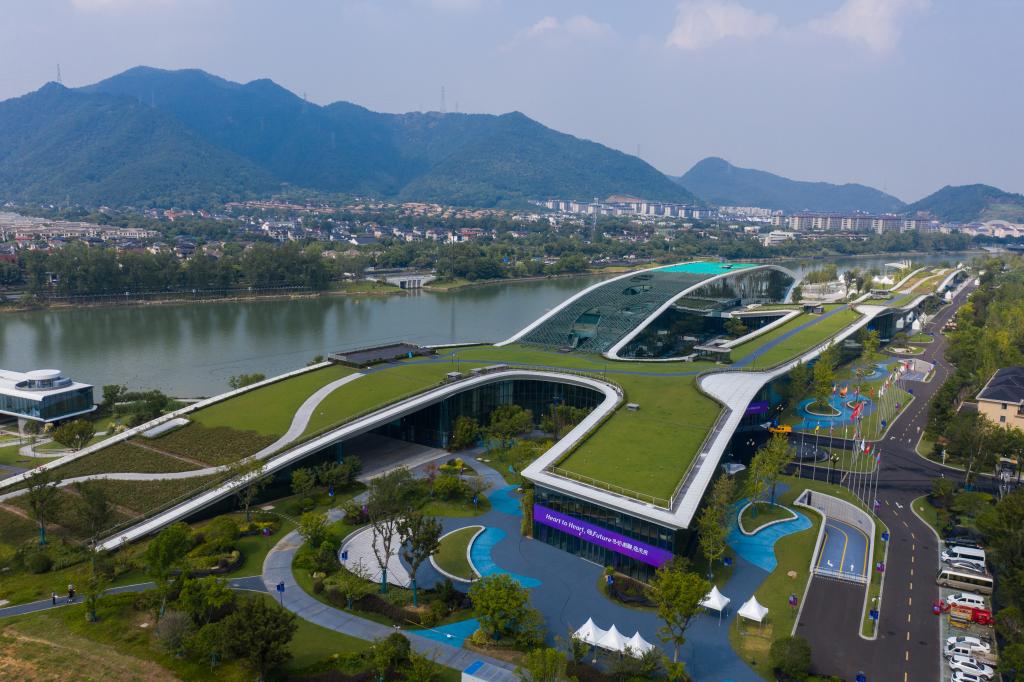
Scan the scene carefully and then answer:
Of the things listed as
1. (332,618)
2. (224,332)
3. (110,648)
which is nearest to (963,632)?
(332,618)

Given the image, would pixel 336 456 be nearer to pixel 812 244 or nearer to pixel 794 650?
pixel 794 650

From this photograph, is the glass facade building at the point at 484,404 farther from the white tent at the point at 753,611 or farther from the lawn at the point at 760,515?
the white tent at the point at 753,611

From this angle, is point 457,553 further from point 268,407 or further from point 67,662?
point 268,407

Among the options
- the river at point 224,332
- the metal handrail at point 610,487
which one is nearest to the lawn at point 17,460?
the river at point 224,332

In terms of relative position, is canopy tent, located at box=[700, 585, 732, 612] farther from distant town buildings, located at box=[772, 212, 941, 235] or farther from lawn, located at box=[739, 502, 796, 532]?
distant town buildings, located at box=[772, 212, 941, 235]

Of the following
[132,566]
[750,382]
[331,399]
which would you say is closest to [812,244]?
[750,382]

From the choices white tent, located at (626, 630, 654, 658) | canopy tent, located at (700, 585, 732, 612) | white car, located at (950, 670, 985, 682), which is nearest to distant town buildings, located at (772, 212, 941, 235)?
canopy tent, located at (700, 585, 732, 612)

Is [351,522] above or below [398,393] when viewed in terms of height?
below
